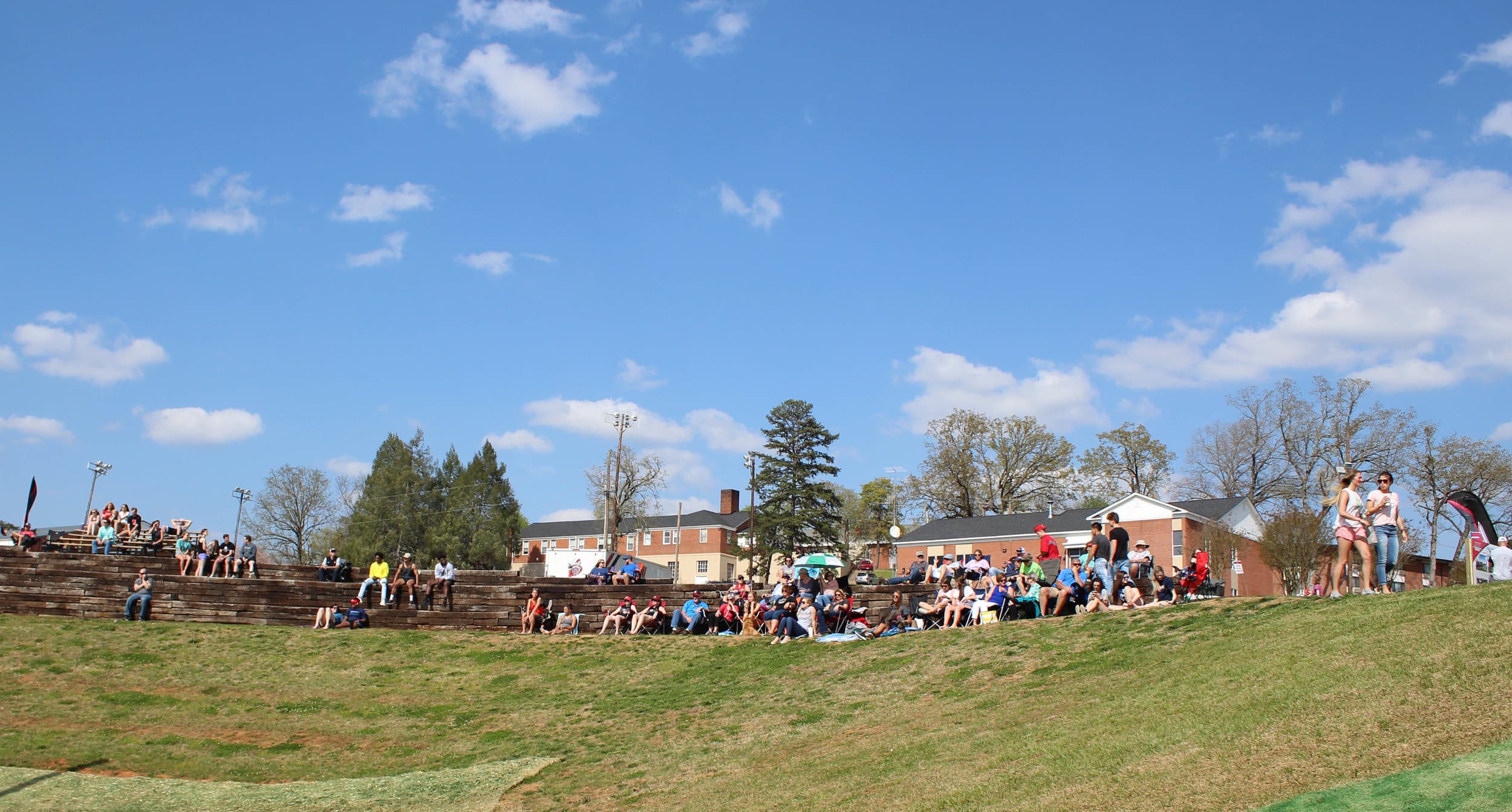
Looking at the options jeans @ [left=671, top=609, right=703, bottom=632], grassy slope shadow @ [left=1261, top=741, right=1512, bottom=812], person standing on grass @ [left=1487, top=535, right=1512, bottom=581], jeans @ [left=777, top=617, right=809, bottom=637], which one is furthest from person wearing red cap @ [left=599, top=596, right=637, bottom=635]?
grassy slope shadow @ [left=1261, top=741, right=1512, bottom=812]

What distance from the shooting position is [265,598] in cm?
2595

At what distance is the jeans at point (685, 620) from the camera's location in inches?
957

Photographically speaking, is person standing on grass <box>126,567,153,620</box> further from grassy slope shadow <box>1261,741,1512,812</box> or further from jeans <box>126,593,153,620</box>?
grassy slope shadow <box>1261,741,1512,812</box>

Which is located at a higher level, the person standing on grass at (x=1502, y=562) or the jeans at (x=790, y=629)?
the person standing on grass at (x=1502, y=562)

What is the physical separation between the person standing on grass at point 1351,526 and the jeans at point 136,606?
2628 cm

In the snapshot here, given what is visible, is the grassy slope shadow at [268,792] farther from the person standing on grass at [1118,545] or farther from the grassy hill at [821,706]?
the person standing on grass at [1118,545]

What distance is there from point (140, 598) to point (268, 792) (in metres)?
14.0

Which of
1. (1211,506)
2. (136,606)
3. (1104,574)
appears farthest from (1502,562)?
(1211,506)

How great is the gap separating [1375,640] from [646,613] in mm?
17266

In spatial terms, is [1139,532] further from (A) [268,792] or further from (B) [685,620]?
(A) [268,792]

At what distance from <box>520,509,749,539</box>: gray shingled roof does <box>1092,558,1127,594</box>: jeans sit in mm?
66979

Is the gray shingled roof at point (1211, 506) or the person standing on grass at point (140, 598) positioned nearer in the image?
the person standing on grass at point (140, 598)

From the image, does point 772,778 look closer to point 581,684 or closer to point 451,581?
point 581,684

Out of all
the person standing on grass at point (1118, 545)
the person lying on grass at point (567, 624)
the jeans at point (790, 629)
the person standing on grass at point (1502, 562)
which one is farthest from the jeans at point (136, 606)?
the person standing on grass at point (1502, 562)
